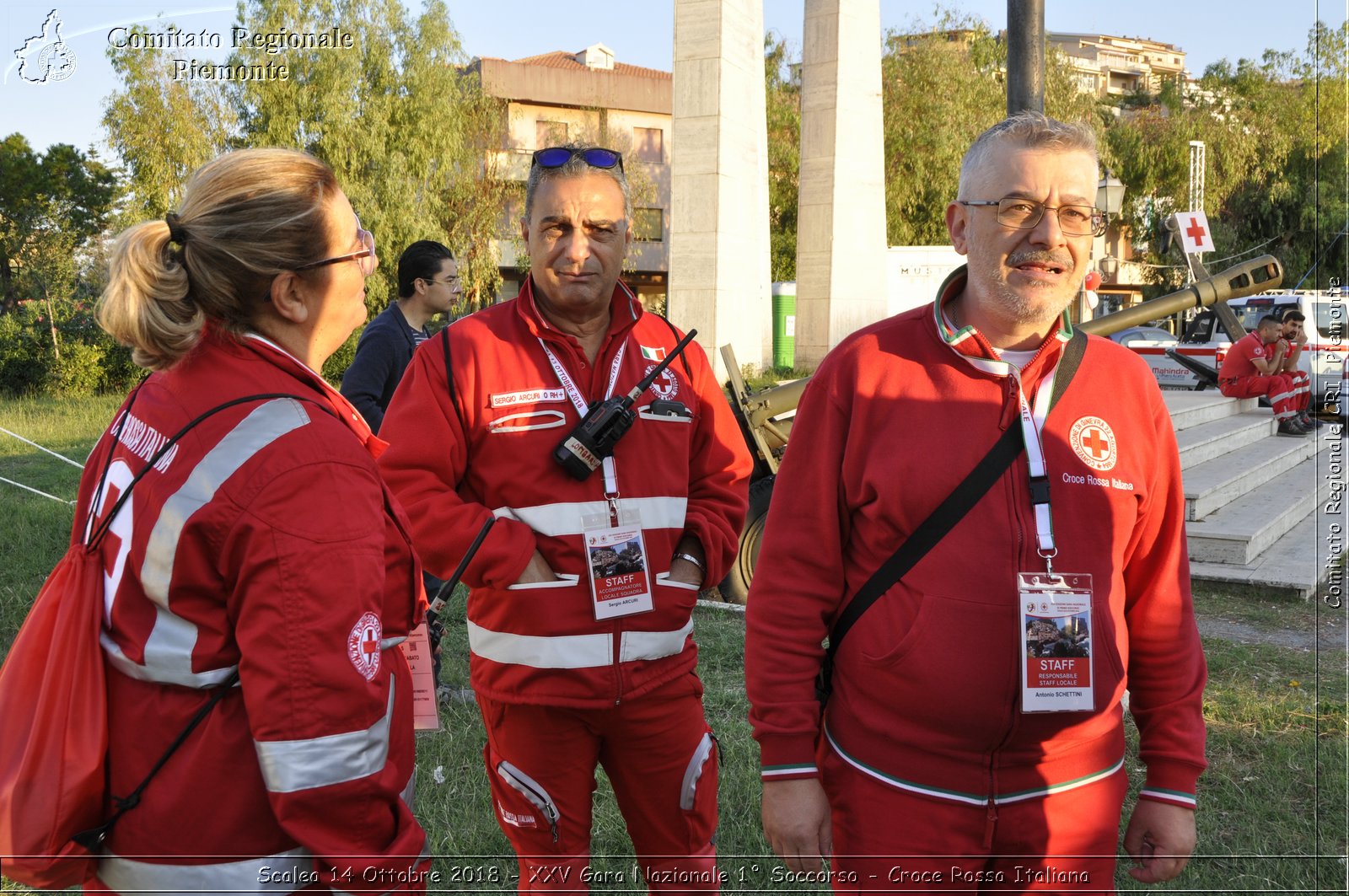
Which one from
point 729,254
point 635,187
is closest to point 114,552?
point 729,254

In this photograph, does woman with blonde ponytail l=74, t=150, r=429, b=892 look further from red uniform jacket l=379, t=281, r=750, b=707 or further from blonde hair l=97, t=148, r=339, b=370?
red uniform jacket l=379, t=281, r=750, b=707

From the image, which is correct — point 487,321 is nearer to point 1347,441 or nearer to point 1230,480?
point 1347,441

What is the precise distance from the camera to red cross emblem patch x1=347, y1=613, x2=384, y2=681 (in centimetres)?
169

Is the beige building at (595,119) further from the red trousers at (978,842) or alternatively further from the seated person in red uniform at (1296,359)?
the red trousers at (978,842)

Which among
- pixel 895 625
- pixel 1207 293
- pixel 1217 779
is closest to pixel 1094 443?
pixel 895 625

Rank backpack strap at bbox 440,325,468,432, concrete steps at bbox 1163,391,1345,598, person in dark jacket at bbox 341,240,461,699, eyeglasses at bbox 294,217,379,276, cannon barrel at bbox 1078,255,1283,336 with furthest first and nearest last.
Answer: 1. concrete steps at bbox 1163,391,1345,598
2. cannon barrel at bbox 1078,255,1283,336
3. person in dark jacket at bbox 341,240,461,699
4. backpack strap at bbox 440,325,468,432
5. eyeglasses at bbox 294,217,379,276

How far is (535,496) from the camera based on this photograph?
2824 millimetres

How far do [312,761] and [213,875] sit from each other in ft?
0.88

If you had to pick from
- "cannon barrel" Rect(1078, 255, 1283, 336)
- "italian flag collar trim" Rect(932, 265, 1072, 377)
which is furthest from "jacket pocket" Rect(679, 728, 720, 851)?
"cannon barrel" Rect(1078, 255, 1283, 336)

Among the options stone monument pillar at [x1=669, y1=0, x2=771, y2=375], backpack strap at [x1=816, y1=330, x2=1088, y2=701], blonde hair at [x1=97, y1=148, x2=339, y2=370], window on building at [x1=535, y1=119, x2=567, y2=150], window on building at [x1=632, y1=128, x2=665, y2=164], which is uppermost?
window on building at [x1=632, y1=128, x2=665, y2=164]

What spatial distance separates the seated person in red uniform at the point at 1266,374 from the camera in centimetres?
1502

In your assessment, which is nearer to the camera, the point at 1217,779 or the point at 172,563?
the point at 172,563

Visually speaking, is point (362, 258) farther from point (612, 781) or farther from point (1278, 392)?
point (1278, 392)

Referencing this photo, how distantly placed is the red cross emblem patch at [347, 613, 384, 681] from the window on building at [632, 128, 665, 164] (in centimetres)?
4339
